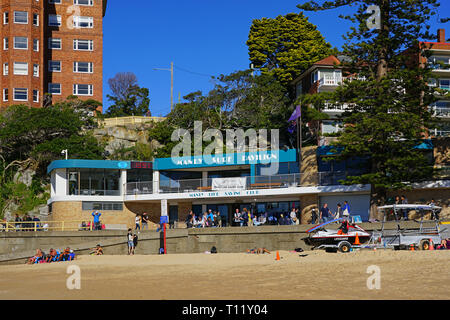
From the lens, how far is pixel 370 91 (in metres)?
37.6

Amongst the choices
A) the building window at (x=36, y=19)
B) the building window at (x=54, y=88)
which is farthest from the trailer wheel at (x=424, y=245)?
the building window at (x=36, y=19)

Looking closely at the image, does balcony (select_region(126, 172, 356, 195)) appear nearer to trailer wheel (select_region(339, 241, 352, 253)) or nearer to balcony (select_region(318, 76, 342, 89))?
balcony (select_region(318, 76, 342, 89))

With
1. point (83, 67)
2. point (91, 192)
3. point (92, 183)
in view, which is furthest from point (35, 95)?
point (91, 192)

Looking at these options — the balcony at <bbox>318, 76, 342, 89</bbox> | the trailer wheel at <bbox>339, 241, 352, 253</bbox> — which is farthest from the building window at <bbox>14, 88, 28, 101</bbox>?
the trailer wheel at <bbox>339, 241, 352, 253</bbox>

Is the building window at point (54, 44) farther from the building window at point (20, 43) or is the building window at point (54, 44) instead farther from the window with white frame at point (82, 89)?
the window with white frame at point (82, 89)

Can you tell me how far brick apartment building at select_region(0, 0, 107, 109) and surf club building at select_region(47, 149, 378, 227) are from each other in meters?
19.0

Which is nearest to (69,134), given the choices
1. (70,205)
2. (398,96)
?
(70,205)

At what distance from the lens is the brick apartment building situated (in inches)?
2544

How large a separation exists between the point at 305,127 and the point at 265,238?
78.8 feet

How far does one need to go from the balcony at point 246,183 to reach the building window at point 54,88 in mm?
24833

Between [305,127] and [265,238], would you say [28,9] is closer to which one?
[305,127]

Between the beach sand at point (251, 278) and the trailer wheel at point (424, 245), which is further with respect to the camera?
the trailer wheel at point (424, 245)

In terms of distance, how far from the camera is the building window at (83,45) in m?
68.8
